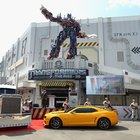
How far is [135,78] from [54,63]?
14049 mm

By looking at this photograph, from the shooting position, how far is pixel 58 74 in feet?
70.3

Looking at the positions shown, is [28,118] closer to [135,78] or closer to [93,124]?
[93,124]

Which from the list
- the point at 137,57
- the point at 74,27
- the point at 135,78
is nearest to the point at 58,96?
the point at 74,27

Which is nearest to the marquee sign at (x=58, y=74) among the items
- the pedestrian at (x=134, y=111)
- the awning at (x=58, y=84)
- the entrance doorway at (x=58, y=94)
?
the awning at (x=58, y=84)

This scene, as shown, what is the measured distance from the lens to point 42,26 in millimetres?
36281

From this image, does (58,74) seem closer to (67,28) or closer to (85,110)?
(67,28)

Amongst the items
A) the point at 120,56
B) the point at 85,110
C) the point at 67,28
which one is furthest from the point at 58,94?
the point at 120,56

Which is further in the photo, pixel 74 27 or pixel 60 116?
pixel 74 27

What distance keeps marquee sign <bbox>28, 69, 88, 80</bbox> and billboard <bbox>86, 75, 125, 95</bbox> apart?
5.24 ft

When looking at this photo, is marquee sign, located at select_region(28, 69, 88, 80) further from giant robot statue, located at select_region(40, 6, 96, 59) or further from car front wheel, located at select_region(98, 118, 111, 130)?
car front wheel, located at select_region(98, 118, 111, 130)

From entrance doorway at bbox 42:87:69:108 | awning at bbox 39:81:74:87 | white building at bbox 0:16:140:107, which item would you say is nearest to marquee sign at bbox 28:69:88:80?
awning at bbox 39:81:74:87

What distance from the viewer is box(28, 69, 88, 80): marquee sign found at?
21.2 m

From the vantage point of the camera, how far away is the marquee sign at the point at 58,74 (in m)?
21.2

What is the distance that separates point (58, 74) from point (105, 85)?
17.6 feet
